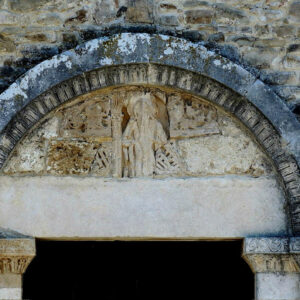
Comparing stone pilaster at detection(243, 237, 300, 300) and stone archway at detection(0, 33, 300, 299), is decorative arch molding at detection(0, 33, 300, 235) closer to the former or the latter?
stone archway at detection(0, 33, 300, 299)

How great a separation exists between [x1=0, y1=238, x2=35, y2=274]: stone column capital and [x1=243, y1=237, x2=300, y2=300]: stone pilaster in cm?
147

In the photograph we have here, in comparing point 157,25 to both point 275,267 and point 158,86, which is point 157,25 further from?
point 275,267

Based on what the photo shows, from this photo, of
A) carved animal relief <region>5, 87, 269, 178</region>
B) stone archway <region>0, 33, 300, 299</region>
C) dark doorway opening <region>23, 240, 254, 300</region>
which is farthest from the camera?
dark doorway opening <region>23, 240, 254, 300</region>

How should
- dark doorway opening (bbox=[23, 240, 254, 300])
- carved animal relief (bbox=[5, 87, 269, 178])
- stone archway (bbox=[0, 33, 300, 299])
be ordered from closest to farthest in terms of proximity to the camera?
stone archway (bbox=[0, 33, 300, 299]) → carved animal relief (bbox=[5, 87, 269, 178]) → dark doorway opening (bbox=[23, 240, 254, 300])

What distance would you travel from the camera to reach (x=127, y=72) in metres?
5.18

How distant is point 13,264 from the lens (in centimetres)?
498

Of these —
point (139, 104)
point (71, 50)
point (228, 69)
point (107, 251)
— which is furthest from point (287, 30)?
point (107, 251)

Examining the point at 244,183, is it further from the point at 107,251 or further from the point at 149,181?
the point at 107,251

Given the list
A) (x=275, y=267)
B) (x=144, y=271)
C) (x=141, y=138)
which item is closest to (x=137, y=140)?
(x=141, y=138)

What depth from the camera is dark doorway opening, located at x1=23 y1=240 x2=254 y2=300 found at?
22.1 ft

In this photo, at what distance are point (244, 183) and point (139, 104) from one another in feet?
3.02

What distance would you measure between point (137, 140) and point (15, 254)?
1.15 metres

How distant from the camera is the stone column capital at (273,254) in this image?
495 centimetres

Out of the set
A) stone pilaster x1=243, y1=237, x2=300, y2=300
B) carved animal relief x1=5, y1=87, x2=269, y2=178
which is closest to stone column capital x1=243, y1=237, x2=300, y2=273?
stone pilaster x1=243, y1=237, x2=300, y2=300
